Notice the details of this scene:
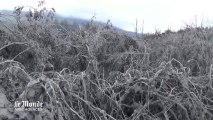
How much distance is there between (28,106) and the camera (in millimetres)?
2238

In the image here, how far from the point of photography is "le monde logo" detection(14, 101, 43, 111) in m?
2.21

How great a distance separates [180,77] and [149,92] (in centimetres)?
38

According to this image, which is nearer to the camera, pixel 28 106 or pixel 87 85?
pixel 28 106

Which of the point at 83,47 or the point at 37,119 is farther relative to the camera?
the point at 83,47

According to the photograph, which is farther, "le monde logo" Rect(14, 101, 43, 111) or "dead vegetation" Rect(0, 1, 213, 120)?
"dead vegetation" Rect(0, 1, 213, 120)

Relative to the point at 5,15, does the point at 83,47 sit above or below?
below

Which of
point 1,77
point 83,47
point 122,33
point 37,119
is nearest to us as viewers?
point 37,119

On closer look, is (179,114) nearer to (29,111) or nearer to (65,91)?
(65,91)

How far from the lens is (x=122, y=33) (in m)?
4.74

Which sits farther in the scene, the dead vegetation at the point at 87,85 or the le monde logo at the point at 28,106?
the dead vegetation at the point at 87,85

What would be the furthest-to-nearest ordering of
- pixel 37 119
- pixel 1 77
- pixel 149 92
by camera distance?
pixel 149 92
pixel 1 77
pixel 37 119

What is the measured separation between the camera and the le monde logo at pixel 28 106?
2215 mm

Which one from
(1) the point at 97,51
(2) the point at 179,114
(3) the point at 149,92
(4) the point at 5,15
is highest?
(4) the point at 5,15

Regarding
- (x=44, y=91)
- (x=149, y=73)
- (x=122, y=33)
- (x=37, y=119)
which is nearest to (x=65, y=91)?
(x=44, y=91)
